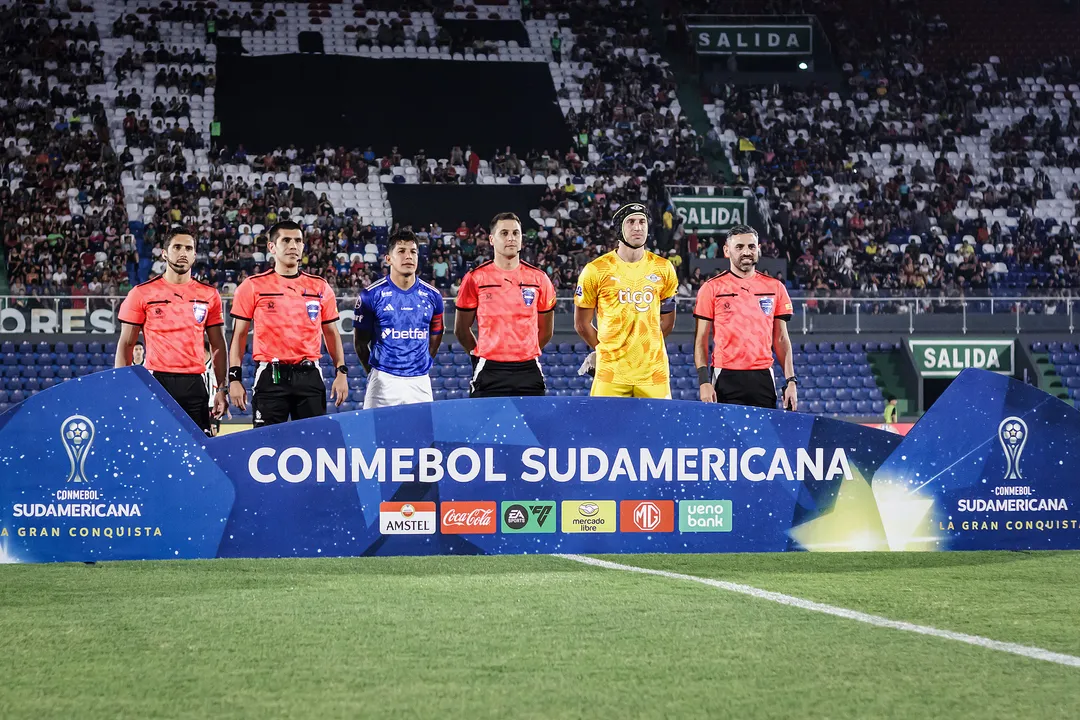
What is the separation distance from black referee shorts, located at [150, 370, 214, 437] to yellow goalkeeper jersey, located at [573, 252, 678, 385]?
2.64m

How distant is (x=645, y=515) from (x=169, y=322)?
3.59 metres

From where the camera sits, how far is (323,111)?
32.4m

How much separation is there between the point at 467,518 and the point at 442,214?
23.1 m

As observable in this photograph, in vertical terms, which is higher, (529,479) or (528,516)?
(529,479)

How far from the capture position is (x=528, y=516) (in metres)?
7.02

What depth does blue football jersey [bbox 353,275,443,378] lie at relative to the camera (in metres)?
8.85

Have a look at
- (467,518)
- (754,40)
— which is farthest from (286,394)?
(754,40)

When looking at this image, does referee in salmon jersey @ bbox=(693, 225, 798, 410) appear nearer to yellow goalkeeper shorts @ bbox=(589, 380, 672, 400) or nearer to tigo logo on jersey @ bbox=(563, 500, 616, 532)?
yellow goalkeeper shorts @ bbox=(589, 380, 672, 400)

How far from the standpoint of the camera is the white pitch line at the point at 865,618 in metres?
4.67

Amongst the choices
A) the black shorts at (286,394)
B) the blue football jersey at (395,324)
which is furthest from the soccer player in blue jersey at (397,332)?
the black shorts at (286,394)

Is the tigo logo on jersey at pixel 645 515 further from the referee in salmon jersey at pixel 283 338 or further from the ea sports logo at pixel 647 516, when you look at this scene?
the referee in salmon jersey at pixel 283 338

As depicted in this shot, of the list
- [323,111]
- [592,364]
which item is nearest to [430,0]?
[323,111]

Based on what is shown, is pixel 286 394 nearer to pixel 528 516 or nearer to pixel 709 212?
pixel 528 516

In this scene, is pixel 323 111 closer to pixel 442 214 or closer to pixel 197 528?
pixel 442 214
